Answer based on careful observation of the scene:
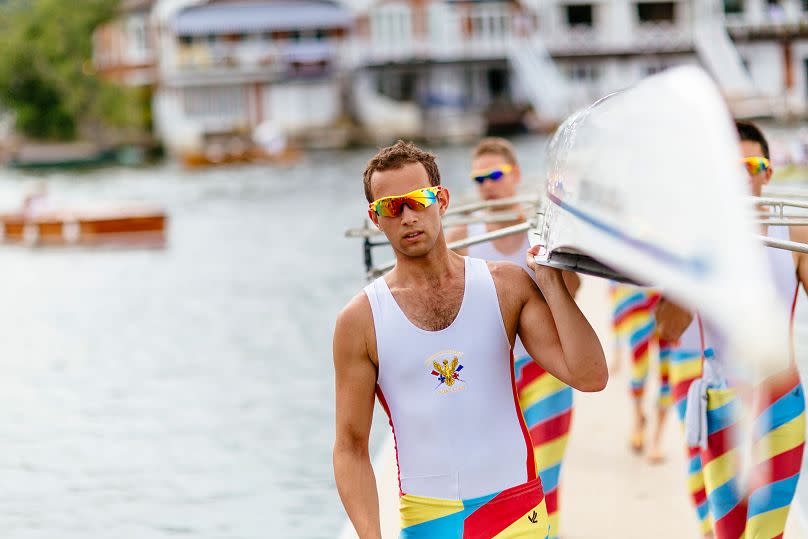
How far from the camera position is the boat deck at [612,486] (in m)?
7.21

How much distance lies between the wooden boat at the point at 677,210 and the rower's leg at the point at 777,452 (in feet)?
6.53

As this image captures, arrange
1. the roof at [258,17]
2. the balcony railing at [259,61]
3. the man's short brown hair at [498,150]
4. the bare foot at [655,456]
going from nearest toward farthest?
the man's short brown hair at [498,150] → the bare foot at [655,456] → the roof at [258,17] → the balcony railing at [259,61]

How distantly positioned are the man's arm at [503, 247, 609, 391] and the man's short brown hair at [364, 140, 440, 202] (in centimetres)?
38

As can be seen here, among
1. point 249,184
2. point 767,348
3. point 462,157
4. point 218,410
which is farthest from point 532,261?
point 462,157

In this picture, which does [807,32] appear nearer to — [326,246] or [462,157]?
[462,157]

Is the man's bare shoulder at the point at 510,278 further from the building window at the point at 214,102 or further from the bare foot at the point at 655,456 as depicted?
the building window at the point at 214,102

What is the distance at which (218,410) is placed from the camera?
13367mm

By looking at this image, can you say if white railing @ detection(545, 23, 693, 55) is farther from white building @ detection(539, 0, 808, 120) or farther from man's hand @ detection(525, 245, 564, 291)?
man's hand @ detection(525, 245, 564, 291)

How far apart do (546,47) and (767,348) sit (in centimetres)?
7456

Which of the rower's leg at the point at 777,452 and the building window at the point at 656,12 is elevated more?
the building window at the point at 656,12

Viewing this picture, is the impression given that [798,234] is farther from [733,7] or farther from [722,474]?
[733,7]

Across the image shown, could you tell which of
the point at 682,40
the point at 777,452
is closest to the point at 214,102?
the point at 682,40

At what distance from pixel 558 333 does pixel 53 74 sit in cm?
8418

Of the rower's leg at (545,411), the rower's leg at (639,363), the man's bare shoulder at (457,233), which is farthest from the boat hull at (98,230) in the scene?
the rower's leg at (545,411)
